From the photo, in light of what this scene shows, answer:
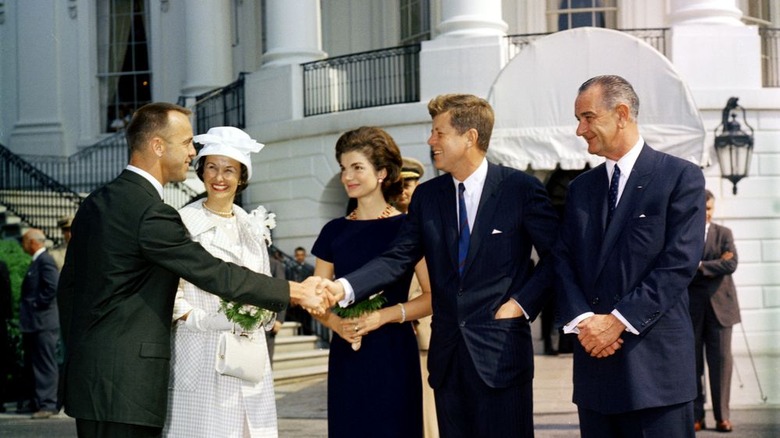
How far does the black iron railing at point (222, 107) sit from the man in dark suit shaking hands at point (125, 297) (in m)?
15.8

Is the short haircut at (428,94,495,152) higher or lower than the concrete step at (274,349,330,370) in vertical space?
higher

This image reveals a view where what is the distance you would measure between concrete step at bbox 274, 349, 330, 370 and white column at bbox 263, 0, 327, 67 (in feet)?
20.3

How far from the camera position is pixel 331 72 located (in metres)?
19.4

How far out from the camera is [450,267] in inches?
208

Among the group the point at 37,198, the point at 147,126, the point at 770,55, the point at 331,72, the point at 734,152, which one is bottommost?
the point at 37,198

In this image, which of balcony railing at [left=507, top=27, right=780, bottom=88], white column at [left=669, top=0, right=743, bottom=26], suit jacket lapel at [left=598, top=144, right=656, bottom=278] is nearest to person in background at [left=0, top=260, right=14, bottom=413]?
balcony railing at [left=507, top=27, right=780, bottom=88]

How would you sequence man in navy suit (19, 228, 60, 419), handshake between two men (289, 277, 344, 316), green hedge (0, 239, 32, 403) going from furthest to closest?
green hedge (0, 239, 32, 403) < man in navy suit (19, 228, 60, 419) < handshake between two men (289, 277, 344, 316)

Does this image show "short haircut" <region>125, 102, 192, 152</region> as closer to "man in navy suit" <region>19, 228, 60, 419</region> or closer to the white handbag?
the white handbag

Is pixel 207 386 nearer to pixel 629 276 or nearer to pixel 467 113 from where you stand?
pixel 467 113

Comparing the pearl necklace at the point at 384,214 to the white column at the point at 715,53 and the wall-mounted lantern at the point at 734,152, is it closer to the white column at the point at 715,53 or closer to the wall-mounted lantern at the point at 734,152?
the wall-mounted lantern at the point at 734,152

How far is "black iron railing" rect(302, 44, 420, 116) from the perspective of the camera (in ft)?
62.8

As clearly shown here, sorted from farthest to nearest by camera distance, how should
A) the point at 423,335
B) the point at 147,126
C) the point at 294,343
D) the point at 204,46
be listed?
the point at 204,46
the point at 294,343
the point at 423,335
the point at 147,126

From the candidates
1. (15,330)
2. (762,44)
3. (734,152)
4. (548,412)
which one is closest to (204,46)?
(15,330)

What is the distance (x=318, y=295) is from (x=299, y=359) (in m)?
10.2
